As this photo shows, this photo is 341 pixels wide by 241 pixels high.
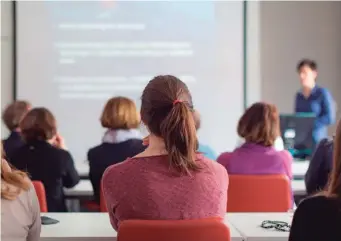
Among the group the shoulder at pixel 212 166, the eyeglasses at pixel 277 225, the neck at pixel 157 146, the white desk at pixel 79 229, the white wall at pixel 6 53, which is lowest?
the white desk at pixel 79 229

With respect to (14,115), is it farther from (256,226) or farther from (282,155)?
(256,226)

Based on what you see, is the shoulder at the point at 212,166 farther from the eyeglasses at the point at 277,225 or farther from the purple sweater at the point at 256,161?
the purple sweater at the point at 256,161

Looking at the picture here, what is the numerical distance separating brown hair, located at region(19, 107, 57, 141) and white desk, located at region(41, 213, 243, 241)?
1013mm

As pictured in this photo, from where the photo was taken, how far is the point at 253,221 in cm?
248

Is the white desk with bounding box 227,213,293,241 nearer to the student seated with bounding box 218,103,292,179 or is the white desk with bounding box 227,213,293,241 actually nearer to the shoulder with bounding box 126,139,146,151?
the student seated with bounding box 218,103,292,179

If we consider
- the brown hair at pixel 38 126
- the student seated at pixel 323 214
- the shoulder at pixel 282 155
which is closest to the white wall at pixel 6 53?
the brown hair at pixel 38 126

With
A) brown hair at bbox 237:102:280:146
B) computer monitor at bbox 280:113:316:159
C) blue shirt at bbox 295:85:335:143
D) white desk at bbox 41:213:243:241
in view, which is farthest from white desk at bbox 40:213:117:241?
blue shirt at bbox 295:85:335:143

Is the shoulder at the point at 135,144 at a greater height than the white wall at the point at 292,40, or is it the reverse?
the white wall at the point at 292,40

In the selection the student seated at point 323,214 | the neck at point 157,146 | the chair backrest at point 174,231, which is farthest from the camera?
the neck at point 157,146

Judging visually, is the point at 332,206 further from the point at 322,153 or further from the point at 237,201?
the point at 322,153

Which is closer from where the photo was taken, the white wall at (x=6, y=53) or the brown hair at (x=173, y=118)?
the brown hair at (x=173, y=118)

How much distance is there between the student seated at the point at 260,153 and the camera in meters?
3.33

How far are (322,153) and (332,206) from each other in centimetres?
177

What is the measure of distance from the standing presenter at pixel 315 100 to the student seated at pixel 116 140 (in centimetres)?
264
